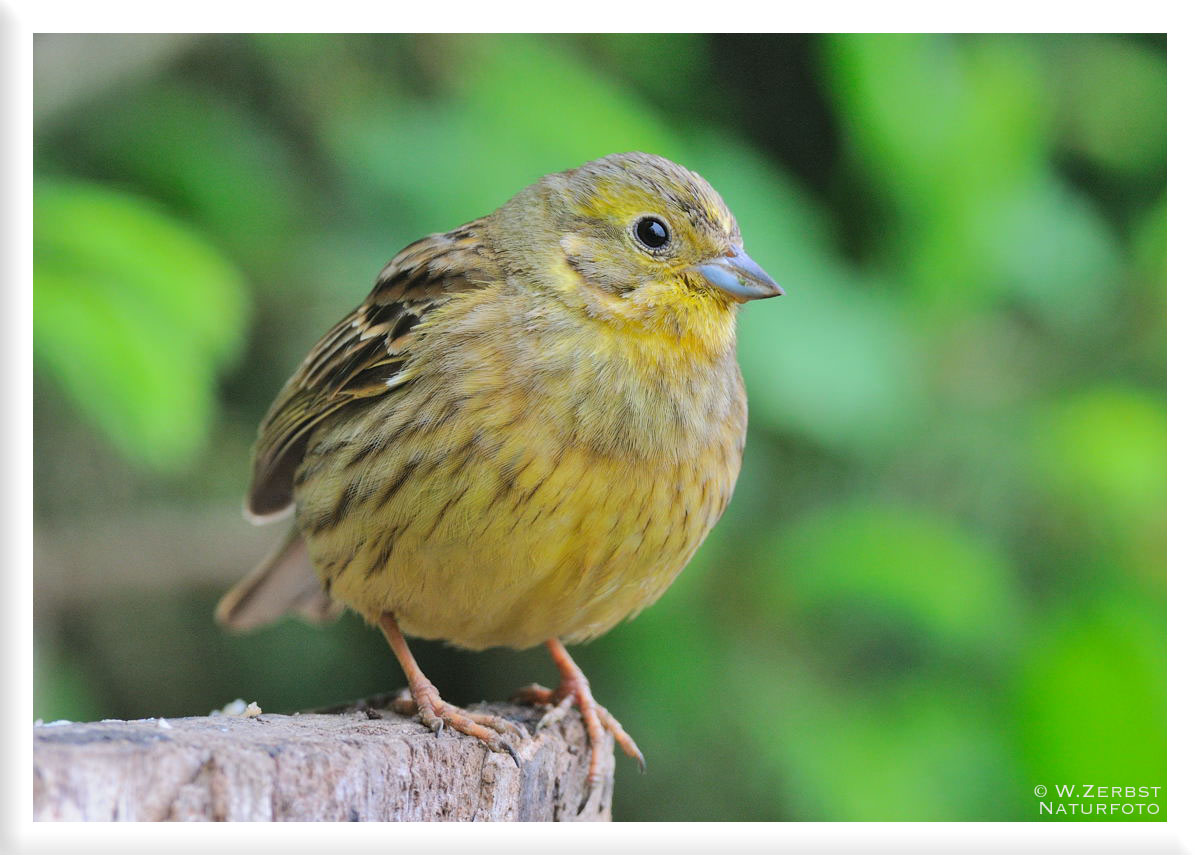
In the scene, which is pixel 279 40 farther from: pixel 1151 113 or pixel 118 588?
pixel 1151 113

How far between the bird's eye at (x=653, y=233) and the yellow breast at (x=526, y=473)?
0.62 feet

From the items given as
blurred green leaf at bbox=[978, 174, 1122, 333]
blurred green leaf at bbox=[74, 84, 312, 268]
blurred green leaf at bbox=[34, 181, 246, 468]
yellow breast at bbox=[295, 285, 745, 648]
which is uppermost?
blurred green leaf at bbox=[74, 84, 312, 268]

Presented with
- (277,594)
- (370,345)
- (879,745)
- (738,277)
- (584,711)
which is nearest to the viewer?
(738,277)

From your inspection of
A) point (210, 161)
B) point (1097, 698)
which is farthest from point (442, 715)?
point (1097, 698)

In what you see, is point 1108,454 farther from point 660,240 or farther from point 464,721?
point 464,721

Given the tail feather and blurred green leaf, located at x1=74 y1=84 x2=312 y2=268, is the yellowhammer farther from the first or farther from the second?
blurred green leaf, located at x1=74 y1=84 x2=312 y2=268

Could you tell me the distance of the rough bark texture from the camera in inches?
71.6

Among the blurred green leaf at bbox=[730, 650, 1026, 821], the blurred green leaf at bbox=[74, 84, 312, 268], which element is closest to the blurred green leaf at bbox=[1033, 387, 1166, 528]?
the blurred green leaf at bbox=[730, 650, 1026, 821]

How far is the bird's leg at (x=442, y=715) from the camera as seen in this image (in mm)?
2510

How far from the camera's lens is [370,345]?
2.68 meters

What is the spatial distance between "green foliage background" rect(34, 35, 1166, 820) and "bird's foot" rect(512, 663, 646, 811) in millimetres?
521

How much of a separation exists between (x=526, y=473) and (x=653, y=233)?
21.0 inches

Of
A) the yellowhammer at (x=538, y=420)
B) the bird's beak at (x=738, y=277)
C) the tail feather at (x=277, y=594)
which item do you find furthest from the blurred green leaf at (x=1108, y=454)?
the tail feather at (x=277, y=594)

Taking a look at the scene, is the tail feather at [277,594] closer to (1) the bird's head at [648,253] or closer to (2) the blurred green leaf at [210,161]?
(2) the blurred green leaf at [210,161]
